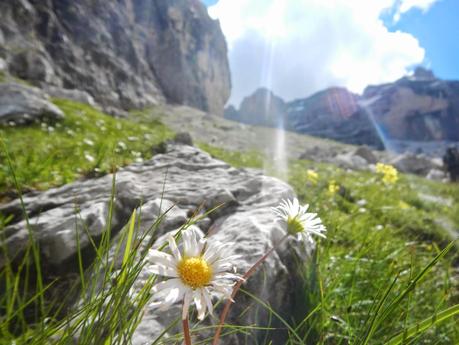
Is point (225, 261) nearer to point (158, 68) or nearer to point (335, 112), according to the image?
point (158, 68)

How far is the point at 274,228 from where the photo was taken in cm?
243

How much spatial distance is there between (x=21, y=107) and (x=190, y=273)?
9748mm

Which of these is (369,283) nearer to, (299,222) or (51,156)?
(299,222)

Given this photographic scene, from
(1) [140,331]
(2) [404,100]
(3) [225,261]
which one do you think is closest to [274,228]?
(1) [140,331]

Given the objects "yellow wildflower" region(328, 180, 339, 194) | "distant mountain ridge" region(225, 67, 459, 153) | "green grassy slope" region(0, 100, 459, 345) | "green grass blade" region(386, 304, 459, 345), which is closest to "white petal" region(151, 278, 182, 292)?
"green grassy slope" region(0, 100, 459, 345)

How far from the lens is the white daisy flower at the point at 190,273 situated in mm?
925

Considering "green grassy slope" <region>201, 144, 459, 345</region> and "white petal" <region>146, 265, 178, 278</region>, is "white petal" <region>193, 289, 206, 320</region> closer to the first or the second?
"white petal" <region>146, 265, 178, 278</region>

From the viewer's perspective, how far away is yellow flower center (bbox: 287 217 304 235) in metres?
1.39

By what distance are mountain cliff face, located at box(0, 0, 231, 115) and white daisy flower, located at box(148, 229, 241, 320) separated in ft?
120

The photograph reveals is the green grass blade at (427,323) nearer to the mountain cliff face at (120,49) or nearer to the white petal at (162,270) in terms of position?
the white petal at (162,270)

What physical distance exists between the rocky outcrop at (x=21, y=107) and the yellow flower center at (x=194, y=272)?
27.6 ft

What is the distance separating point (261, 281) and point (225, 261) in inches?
37.8

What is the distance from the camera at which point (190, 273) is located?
40.1 inches

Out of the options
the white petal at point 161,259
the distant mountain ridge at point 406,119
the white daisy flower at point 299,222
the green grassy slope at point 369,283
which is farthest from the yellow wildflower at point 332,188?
the distant mountain ridge at point 406,119
